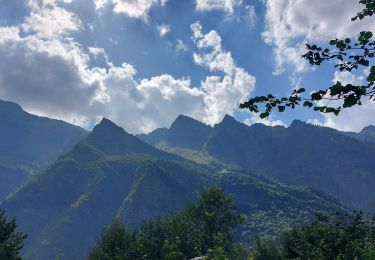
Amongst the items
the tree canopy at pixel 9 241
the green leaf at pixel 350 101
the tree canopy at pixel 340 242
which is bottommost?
the tree canopy at pixel 9 241

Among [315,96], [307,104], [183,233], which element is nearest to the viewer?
[315,96]

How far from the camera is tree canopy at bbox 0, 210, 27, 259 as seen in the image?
151ft

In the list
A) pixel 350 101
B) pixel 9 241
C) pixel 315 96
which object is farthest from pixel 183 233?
pixel 350 101

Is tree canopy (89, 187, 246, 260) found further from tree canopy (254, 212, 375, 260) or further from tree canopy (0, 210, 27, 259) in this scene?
tree canopy (254, 212, 375, 260)

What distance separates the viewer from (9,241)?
49906 mm

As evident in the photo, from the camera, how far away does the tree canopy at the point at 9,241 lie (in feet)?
151

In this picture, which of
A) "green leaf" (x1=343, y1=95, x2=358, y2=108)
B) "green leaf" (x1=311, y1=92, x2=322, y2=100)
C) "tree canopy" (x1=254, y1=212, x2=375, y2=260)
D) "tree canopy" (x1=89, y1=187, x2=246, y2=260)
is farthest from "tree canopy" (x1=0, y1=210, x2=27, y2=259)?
"green leaf" (x1=343, y1=95, x2=358, y2=108)

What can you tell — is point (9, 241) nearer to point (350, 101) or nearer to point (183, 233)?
point (183, 233)

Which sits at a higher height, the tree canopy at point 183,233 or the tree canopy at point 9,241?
the tree canopy at point 183,233

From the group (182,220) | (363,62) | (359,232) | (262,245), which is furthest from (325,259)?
(262,245)

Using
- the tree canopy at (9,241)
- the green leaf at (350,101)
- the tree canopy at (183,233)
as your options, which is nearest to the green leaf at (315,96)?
the green leaf at (350,101)

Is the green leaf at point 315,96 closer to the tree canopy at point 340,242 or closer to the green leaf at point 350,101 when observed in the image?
the green leaf at point 350,101

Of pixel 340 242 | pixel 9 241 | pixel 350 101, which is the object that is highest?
pixel 340 242

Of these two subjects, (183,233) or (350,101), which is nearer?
(350,101)
